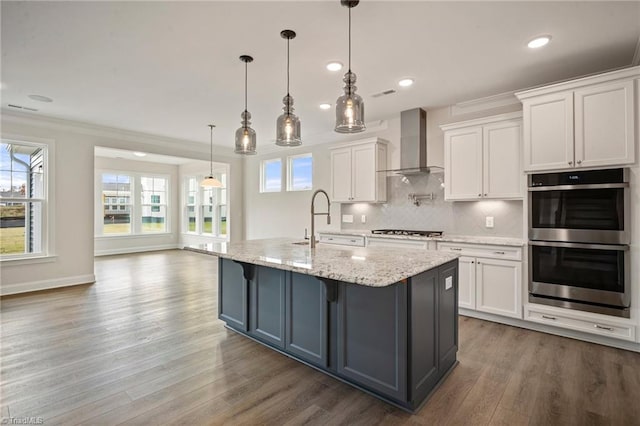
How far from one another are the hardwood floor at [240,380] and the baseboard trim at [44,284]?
1255mm

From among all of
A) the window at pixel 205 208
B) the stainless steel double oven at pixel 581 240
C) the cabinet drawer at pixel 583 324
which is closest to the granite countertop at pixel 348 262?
the stainless steel double oven at pixel 581 240

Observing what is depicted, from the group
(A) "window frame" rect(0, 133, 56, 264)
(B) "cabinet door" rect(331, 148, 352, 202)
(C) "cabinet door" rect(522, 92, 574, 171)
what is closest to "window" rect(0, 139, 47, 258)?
(A) "window frame" rect(0, 133, 56, 264)

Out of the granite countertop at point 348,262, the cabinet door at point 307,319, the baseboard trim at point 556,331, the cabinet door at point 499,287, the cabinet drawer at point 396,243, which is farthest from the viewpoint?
the cabinet drawer at point 396,243

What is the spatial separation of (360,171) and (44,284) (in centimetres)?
523

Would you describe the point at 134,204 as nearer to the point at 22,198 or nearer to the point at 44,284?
the point at 22,198

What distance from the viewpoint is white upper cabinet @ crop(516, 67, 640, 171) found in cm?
281

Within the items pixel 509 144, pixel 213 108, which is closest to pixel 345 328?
pixel 509 144

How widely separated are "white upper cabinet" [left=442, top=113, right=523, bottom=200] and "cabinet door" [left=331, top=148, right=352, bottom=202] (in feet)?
4.97

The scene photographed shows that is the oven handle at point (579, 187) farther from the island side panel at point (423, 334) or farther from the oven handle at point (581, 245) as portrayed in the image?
the island side panel at point (423, 334)

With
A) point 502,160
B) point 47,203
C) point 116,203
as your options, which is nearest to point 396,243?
point 502,160

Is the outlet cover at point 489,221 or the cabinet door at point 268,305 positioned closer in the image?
the cabinet door at point 268,305

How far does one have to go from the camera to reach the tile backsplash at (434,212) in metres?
3.97

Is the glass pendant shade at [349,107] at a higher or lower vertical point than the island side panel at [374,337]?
higher

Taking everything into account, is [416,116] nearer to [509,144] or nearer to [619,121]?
[509,144]
